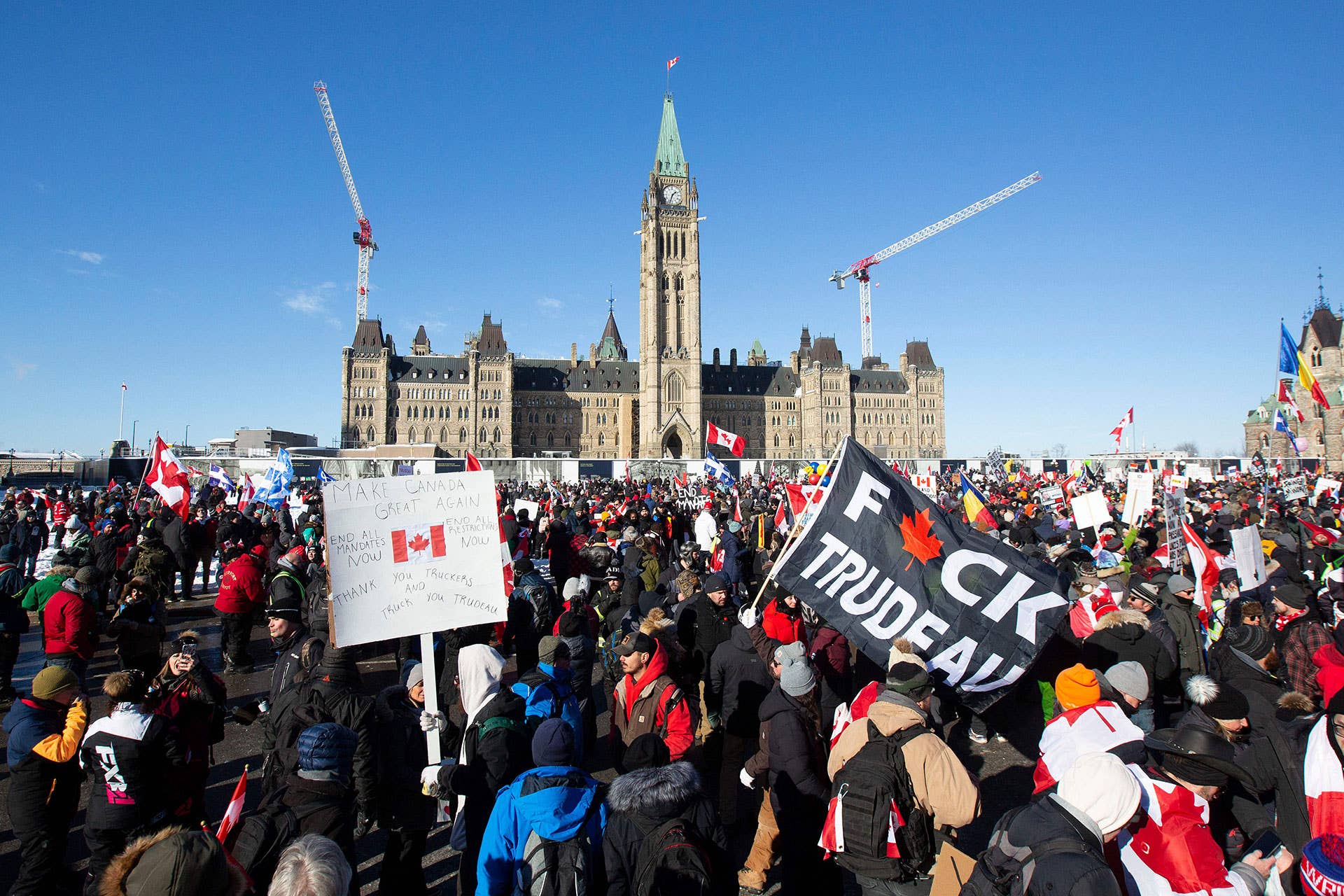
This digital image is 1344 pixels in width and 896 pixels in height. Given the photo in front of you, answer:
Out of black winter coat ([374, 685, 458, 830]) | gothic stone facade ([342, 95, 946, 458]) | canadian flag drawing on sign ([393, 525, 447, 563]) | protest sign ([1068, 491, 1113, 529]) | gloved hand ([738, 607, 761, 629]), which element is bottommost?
black winter coat ([374, 685, 458, 830])

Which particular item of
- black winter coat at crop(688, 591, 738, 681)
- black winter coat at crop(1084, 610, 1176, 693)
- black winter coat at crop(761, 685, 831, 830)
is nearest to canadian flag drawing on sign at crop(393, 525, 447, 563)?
black winter coat at crop(761, 685, 831, 830)

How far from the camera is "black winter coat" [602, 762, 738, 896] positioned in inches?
113

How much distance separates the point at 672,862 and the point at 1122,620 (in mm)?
4814

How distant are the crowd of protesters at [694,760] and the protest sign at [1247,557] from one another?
817 millimetres

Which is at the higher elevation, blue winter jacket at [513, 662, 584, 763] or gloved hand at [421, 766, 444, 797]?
blue winter jacket at [513, 662, 584, 763]

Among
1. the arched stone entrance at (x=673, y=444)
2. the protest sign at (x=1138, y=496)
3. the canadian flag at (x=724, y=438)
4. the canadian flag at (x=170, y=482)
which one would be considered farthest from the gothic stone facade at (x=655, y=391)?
the protest sign at (x=1138, y=496)

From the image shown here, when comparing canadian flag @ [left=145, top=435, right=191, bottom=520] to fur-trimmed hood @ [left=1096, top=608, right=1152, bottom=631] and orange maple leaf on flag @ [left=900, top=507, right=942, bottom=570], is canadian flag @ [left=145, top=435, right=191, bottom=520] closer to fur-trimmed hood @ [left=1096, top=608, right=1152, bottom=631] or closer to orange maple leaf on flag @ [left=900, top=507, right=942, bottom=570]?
orange maple leaf on flag @ [left=900, top=507, right=942, bottom=570]

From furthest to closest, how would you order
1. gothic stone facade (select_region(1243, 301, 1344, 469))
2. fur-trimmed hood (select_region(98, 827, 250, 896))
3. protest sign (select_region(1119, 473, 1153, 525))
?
gothic stone facade (select_region(1243, 301, 1344, 469))
protest sign (select_region(1119, 473, 1153, 525))
fur-trimmed hood (select_region(98, 827, 250, 896))

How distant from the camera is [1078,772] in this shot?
104 inches

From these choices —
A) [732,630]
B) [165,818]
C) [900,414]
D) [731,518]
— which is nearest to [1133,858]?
[732,630]

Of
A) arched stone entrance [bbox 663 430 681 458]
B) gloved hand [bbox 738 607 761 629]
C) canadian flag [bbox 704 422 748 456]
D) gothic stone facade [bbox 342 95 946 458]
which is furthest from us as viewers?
arched stone entrance [bbox 663 430 681 458]

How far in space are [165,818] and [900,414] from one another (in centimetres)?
10014

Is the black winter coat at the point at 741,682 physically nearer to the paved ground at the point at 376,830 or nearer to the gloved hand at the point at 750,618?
the gloved hand at the point at 750,618

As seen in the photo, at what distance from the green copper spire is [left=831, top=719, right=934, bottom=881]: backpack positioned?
99.7 meters
